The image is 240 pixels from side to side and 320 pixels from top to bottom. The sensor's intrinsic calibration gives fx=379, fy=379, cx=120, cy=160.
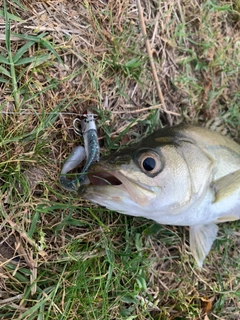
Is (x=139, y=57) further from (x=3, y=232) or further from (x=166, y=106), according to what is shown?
(x=3, y=232)

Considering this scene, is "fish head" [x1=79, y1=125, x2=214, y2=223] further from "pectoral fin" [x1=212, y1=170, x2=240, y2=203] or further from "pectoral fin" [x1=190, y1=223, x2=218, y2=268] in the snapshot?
"pectoral fin" [x1=190, y1=223, x2=218, y2=268]

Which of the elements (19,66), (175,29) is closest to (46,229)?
(19,66)

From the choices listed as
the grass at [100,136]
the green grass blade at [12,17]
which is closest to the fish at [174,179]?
the grass at [100,136]

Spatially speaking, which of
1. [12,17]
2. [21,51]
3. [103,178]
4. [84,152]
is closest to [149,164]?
[103,178]

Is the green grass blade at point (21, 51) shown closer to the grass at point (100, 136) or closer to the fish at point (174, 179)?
the grass at point (100, 136)

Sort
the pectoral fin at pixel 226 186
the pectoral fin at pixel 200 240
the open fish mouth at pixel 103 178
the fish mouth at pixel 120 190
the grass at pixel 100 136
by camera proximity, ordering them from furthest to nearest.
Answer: the pectoral fin at pixel 200 240
the pectoral fin at pixel 226 186
the grass at pixel 100 136
the open fish mouth at pixel 103 178
the fish mouth at pixel 120 190

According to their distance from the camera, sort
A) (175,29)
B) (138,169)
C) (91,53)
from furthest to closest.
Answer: (175,29), (91,53), (138,169)
